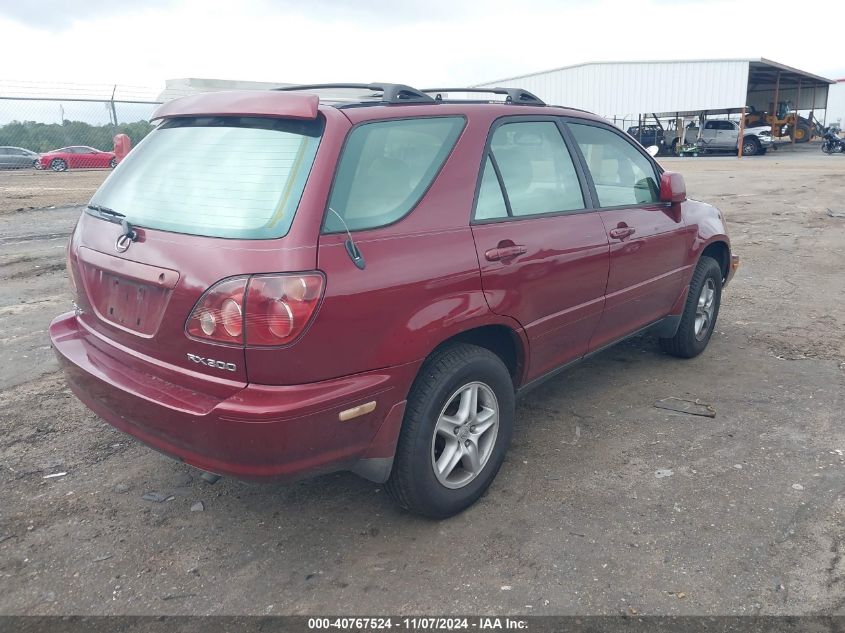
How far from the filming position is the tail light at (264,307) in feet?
7.52

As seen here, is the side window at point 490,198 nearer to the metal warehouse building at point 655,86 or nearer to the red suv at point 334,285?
the red suv at point 334,285

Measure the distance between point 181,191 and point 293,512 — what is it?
1.45 meters

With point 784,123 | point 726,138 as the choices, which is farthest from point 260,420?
point 784,123

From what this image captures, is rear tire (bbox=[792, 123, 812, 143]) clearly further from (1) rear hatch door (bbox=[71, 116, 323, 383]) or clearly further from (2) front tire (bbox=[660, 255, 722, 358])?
(1) rear hatch door (bbox=[71, 116, 323, 383])

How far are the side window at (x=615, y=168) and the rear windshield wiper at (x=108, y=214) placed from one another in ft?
7.65

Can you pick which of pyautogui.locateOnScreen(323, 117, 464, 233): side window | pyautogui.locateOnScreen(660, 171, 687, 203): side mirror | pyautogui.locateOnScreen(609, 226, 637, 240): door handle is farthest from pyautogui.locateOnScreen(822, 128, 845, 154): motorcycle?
pyautogui.locateOnScreen(323, 117, 464, 233): side window

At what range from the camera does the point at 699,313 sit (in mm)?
4941

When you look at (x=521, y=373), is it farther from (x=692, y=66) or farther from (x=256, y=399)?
(x=692, y=66)

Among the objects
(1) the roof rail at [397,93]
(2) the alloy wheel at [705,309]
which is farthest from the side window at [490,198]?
(2) the alloy wheel at [705,309]

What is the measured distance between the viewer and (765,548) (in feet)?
9.05

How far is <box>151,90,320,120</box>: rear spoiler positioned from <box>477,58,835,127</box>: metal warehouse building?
34.9m

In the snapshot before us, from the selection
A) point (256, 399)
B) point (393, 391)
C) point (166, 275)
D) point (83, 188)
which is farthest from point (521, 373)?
point (83, 188)

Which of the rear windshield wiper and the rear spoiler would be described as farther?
the rear windshield wiper

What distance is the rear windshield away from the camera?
248 centimetres
